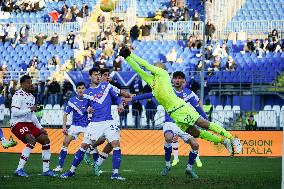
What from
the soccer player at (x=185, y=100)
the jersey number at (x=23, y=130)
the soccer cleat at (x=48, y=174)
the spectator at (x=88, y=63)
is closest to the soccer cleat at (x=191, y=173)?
the soccer player at (x=185, y=100)

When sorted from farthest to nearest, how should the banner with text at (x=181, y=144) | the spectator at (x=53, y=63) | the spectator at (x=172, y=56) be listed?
the spectator at (x=53, y=63) < the spectator at (x=172, y=56) < the banner with text at (x=181, y=144)

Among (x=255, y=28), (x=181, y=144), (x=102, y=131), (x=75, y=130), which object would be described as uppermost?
(x=255, y=28)

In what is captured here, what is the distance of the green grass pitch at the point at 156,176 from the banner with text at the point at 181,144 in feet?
11.4

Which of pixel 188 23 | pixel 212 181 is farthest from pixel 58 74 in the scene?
pixel 212 181

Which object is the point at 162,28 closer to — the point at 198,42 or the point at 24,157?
the point at 198,42

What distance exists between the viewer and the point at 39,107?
739 inches

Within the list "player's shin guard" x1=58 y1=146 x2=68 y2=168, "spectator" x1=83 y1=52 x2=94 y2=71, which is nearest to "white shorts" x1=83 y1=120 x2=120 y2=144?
"player's shin guard" x1=58 y1=146 x2=68 y2=168

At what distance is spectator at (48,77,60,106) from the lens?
38844mm

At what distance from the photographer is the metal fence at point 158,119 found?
32.8 metres

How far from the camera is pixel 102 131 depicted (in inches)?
720

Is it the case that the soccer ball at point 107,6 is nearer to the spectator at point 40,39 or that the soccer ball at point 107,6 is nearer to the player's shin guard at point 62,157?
the player's shin guard at point 62,157

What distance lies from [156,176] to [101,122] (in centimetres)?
207

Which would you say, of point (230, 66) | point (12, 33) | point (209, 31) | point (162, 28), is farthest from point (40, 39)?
point (230, 66)

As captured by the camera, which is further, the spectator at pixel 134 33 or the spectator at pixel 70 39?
the spectator at pixel 70 39
